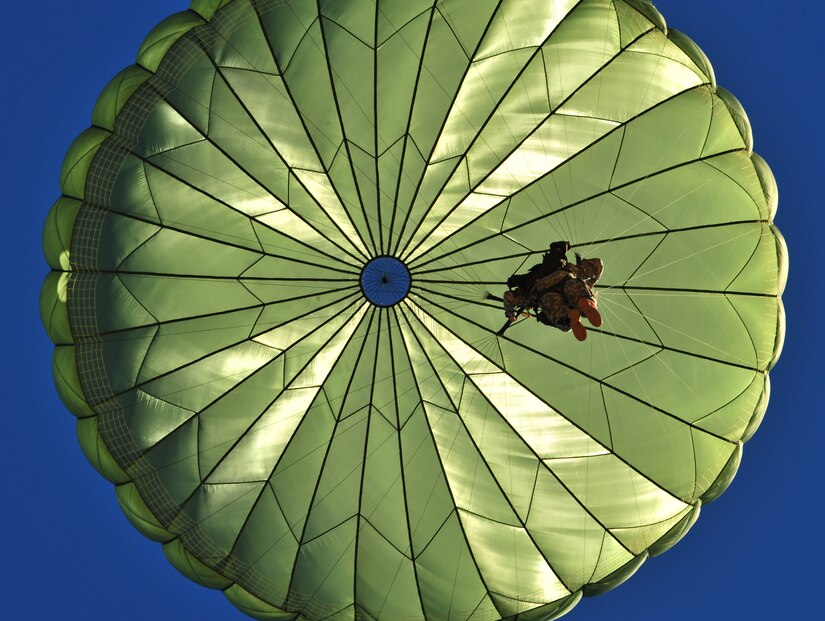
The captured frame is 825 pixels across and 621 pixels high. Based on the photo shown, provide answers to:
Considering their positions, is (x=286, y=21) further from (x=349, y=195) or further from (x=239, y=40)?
(x=349, y=195)

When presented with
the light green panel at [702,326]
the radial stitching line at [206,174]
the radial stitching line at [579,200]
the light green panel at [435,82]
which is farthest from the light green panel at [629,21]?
the radial stitching line at [206,174]

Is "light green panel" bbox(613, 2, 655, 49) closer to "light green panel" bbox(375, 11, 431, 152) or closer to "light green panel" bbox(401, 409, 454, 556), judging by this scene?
"light green panel" bbox(375, 11, 431, 152)

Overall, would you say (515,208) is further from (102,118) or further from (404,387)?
(102,118)

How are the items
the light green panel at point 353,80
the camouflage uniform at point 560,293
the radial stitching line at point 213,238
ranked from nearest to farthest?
1. the camouflage uniform at point 560,293
2. the light green panel at point 353,80
3. the radial stitching line at point 213,238

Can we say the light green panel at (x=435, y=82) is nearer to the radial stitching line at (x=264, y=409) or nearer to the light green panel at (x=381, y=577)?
the radial stitching line at (x=264, y=409)

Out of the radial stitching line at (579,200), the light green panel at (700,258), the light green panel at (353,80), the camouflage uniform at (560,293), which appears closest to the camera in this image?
the camouflage uniform at (560,293)

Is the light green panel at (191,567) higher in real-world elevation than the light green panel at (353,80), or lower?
lower

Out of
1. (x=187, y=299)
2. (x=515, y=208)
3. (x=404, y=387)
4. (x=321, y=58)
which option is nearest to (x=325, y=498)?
(x=404, y=387)

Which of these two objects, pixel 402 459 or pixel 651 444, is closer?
pixel 402 459

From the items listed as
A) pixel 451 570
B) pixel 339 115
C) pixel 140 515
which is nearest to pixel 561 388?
pixel 451 570
